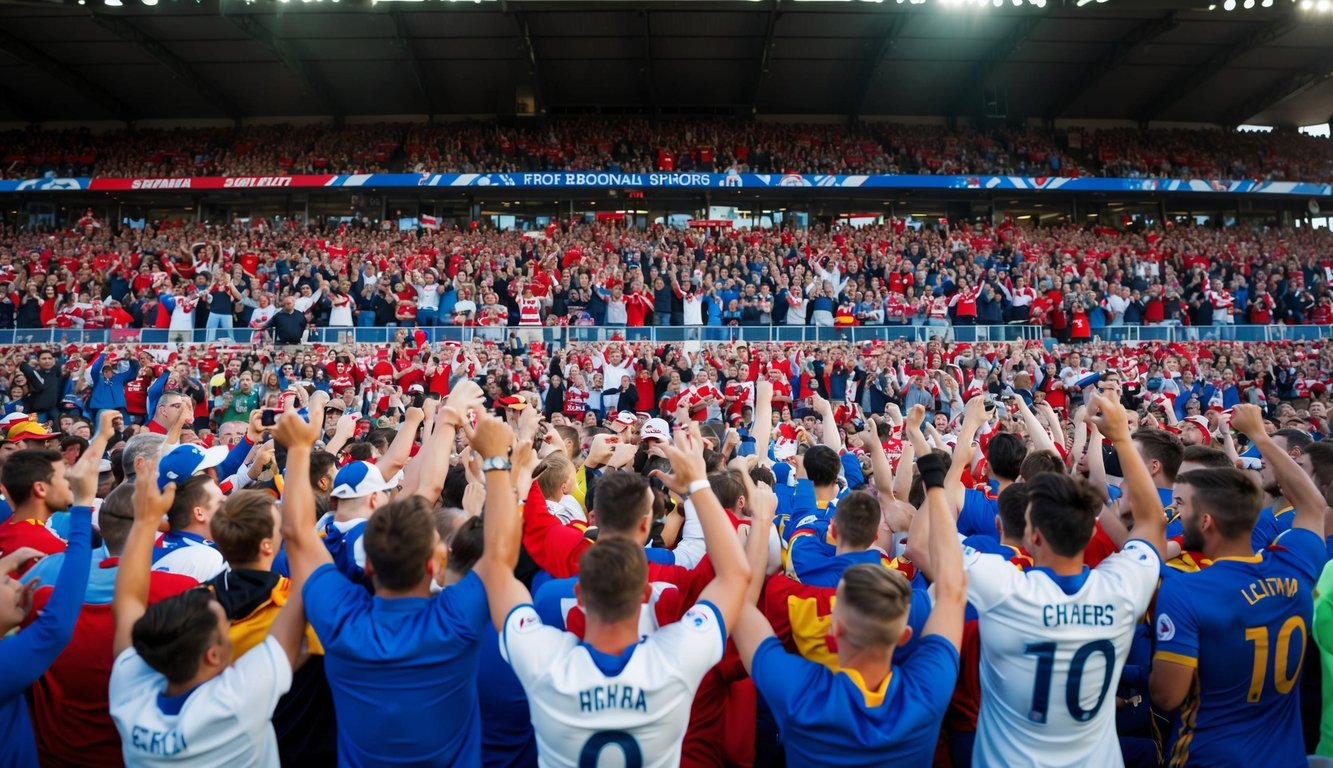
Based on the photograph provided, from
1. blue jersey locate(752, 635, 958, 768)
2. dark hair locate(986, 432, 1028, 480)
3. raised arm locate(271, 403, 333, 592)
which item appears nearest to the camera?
blue jersey locate(752, 635, 958, 768)

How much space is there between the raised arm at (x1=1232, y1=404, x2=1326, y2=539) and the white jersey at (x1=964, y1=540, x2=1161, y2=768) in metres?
0.96

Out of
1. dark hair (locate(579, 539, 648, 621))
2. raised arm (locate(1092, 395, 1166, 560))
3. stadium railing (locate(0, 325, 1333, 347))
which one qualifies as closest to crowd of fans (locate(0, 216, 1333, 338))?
stadium railing (locate(0, 325, 1333, 347))

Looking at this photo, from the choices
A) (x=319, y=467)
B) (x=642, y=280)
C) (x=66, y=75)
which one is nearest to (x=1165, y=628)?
(x=319, y=467)

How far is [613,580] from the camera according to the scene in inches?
92.5

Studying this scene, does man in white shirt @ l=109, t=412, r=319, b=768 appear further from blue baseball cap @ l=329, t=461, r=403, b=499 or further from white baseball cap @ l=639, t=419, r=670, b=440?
white baseball cap @ l=639, t=419, r=670, b=440

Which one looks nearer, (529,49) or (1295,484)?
(1295,484)

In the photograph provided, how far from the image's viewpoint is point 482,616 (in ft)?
8.23

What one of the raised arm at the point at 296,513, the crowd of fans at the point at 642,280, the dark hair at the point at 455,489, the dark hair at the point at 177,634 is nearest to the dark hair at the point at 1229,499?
the raised arm at the point at 296,513

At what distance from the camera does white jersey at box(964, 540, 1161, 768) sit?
2707mm

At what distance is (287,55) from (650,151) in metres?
13.0

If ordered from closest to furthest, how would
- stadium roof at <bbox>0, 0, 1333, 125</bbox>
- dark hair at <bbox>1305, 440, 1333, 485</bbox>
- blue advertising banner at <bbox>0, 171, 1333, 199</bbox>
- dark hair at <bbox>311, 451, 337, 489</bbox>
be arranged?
1. dark hair at <bbox>1305, 440, 1333, 485</bbox>
2. dark hair at <bbox>311, 451, 337, 489</bbox>
3. stadium roof at <bbox>0, 0, 1333, 125</bbox>
4. blue advertising banner at <bbox>0, 171, 1333, 199</bbox>

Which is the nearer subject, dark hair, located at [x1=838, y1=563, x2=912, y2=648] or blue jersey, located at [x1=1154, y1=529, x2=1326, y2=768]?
dark hair, located at [x1=838, y1=563, x2=912, y2=648]

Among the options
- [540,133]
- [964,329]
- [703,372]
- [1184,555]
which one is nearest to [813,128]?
[540,133]

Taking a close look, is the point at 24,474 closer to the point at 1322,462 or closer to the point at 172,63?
the point at 1322,462
